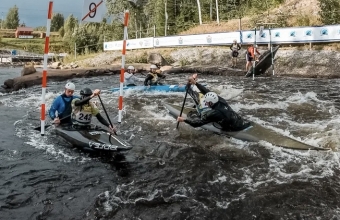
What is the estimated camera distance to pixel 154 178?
262 inches

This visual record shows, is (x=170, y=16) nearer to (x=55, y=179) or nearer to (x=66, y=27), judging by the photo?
(x=55, y=179)

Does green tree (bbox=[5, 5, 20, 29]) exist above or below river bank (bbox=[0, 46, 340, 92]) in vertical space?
above

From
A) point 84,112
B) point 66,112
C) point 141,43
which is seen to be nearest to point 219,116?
point 84,112

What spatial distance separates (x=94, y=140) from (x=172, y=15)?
119 ft

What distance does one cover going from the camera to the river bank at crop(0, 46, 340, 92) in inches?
759

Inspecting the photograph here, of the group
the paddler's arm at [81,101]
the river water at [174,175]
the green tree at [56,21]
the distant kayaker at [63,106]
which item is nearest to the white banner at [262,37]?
the river water at [174,175]

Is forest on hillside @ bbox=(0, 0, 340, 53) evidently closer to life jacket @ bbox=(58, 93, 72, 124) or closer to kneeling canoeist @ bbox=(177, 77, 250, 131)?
kneeling canoeist @ bbox=(177, 77, 250, 131)

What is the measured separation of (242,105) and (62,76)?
1276cm

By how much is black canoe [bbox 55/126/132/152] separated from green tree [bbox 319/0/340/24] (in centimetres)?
1932

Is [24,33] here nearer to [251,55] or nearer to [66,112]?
[251,55]

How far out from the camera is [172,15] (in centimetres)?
4200

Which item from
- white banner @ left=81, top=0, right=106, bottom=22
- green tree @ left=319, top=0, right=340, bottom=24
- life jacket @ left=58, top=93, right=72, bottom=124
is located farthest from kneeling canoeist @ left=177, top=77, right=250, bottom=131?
green tree @ left=319, top=0, right=340, bottom=24

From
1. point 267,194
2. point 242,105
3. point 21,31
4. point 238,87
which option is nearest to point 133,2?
point 238,87

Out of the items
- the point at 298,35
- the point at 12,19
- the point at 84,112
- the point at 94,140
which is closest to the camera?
the point at 94,140
